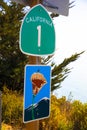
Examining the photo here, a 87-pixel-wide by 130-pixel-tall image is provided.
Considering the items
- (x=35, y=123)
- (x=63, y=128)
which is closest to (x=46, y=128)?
(x=63, y=128)

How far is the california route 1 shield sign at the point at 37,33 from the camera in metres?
4.88

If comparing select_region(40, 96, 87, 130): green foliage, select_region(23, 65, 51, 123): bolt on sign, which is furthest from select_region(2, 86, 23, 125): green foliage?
select_region(23, 65, 51, 123): bolt on sign

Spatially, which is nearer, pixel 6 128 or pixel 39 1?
pixel 39 1

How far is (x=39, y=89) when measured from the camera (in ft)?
16.3

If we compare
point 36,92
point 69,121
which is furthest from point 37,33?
point 69,121

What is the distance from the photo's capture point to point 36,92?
16.1ft

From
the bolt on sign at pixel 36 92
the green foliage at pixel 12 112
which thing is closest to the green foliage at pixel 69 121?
the green foliage at pixel 12 112

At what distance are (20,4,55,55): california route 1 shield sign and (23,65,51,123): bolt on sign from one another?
181 mm

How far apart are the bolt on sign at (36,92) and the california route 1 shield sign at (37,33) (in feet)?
0.60

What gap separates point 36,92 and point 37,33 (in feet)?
1.95

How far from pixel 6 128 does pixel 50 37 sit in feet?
17.7

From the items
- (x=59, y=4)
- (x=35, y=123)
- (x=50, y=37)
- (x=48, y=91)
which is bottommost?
(x=35, y=123)

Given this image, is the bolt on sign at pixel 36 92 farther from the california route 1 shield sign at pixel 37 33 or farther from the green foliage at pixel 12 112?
the green foliage at pixel 12 112

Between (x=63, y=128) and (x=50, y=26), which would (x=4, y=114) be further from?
(x=50, y=26)
